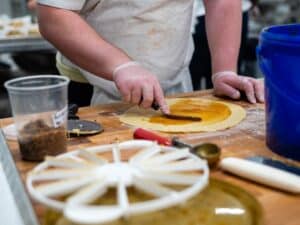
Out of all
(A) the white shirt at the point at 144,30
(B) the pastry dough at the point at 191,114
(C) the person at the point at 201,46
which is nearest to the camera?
(B) the pastry dough at the point at 191,114

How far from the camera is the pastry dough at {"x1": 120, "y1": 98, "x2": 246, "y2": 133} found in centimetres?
98

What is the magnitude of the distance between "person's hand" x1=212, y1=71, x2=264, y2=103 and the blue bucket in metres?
0.32

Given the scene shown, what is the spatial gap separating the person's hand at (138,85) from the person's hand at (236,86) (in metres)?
0.26

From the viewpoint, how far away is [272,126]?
0.85m

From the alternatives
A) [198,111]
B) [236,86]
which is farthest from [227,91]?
[198,111]

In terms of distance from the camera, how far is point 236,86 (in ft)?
3.98

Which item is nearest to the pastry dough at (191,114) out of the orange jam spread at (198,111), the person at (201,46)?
the orange jam spread at (198,111)

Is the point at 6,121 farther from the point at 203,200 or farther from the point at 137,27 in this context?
the point at 203,200

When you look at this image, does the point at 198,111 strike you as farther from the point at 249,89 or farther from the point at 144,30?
the point at 144,30

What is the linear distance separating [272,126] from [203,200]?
31cm

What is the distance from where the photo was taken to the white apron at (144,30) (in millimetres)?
1222

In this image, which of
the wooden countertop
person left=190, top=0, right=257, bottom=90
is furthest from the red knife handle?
person left=190, top=0, right=257, bottom=90

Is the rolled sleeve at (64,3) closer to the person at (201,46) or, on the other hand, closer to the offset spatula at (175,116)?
the offset spatula at (175,116)

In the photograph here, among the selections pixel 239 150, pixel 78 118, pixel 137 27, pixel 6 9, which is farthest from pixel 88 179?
pixel 6 9
